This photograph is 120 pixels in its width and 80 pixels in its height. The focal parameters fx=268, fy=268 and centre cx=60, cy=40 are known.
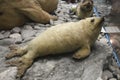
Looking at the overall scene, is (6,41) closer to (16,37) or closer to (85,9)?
(16,37)

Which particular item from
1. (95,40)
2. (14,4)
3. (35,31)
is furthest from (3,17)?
(95,40)

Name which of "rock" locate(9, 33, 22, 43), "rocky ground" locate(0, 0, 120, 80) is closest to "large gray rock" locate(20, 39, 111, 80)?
"rocky ground" locate(0, 0, 120, 80)

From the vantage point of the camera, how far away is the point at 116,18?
3230 millimetres

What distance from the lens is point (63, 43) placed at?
271 cm

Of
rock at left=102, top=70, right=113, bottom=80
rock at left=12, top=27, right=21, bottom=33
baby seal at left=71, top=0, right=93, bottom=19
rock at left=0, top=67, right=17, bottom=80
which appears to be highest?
baby seal at left=71, top=0, right=93, bottom=19

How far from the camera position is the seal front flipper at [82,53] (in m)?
2.71

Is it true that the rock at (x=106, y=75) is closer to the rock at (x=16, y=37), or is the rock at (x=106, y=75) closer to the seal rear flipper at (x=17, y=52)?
the seal rear flipper at (x=17, y=52)

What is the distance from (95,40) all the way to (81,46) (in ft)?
0.65

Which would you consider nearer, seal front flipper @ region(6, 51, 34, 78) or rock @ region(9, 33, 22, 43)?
seal front flipper @ region(6, 51, 34, 78)

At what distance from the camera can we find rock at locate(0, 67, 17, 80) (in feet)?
8.15

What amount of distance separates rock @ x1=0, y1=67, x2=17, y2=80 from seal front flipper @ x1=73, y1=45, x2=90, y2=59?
0.62 metres

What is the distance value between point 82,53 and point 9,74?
756 millimetres

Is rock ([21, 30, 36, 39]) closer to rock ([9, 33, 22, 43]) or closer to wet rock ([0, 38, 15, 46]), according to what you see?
rock ([9, 33, 22, 43])

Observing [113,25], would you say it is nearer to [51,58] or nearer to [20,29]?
[51,58]
